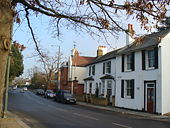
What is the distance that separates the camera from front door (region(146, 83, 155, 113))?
75.6 ft

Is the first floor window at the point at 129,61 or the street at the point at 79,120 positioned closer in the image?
the street at the point at 79,120

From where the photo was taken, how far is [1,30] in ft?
13.0

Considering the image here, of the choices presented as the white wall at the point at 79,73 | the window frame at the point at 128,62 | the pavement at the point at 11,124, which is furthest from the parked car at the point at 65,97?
the pavement at the point at 11,124

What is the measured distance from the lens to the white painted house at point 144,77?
22.2 metres

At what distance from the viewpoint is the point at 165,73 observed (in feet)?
73.6

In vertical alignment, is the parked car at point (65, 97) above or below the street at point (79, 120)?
above

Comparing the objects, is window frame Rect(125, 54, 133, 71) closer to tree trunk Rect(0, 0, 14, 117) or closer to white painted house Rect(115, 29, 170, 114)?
white painted house Rect(115, 29, 170, 114)

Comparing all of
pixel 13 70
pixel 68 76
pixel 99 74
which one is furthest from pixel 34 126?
pixel 68 76

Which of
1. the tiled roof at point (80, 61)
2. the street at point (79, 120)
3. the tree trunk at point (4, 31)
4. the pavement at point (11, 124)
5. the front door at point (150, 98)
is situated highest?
the tiled roof at point (80, 61)

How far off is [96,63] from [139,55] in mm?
14393

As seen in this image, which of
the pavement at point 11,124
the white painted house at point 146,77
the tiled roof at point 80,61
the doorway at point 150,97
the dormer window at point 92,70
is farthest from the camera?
the tiled roof at point 80,61

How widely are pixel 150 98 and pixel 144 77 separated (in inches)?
89.2

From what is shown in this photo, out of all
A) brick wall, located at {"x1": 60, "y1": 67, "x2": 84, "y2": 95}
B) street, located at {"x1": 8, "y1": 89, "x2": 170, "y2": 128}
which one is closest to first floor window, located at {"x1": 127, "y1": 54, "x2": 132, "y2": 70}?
street, located at {"x1": 8, "y1": 89, "x2": 170, "y2": 128}

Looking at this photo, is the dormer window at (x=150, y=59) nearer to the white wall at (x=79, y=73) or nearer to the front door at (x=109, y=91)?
the front door at (x=109, y=91)
